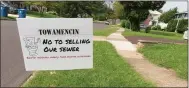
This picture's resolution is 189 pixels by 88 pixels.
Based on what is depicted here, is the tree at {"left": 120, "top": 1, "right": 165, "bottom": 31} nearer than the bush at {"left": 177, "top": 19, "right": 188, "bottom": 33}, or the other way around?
the tree at {"left": 120, "top": 1, "right": 165, "bottom": 31}

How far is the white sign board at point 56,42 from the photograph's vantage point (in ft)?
Result: 20.0

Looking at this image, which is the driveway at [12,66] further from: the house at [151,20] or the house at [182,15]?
the house at [182,15]

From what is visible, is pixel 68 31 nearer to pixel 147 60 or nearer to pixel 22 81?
pixel 22 81

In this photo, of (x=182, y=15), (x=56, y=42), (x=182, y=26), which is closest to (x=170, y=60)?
(x=56, y=42)

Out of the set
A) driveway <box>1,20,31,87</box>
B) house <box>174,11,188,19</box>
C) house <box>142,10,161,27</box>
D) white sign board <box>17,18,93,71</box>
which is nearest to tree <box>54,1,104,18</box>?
house <box>142,10,161,27</box>

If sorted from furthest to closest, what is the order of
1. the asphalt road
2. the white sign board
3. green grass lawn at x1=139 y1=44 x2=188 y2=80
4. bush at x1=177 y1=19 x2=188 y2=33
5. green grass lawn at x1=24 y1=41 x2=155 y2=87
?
bush at x1=177 y1=19 x2=188 y2=33
green grass lawn at x1=139 y1=44 x2=188 y2=80
the asphalt road
green grass lawn at x1=24 y1=41 x2=155 y2=87
the white sign board

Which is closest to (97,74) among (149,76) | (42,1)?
(149,76)

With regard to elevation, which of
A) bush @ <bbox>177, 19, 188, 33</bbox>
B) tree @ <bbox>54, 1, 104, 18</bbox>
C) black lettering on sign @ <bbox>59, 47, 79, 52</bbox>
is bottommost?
bush @ <bbox>177, 19, 188, 33</bbox>

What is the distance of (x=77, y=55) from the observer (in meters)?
6.44

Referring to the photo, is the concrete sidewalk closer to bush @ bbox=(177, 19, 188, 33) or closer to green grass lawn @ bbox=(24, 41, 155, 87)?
green grass lawn @ bbox=(24, 41, 155, 87)

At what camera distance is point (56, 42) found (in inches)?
246

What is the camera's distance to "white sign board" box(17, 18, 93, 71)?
20.0 feet

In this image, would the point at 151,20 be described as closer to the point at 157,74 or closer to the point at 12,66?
the point at 157,74

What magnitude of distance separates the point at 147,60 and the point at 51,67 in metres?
5.65
